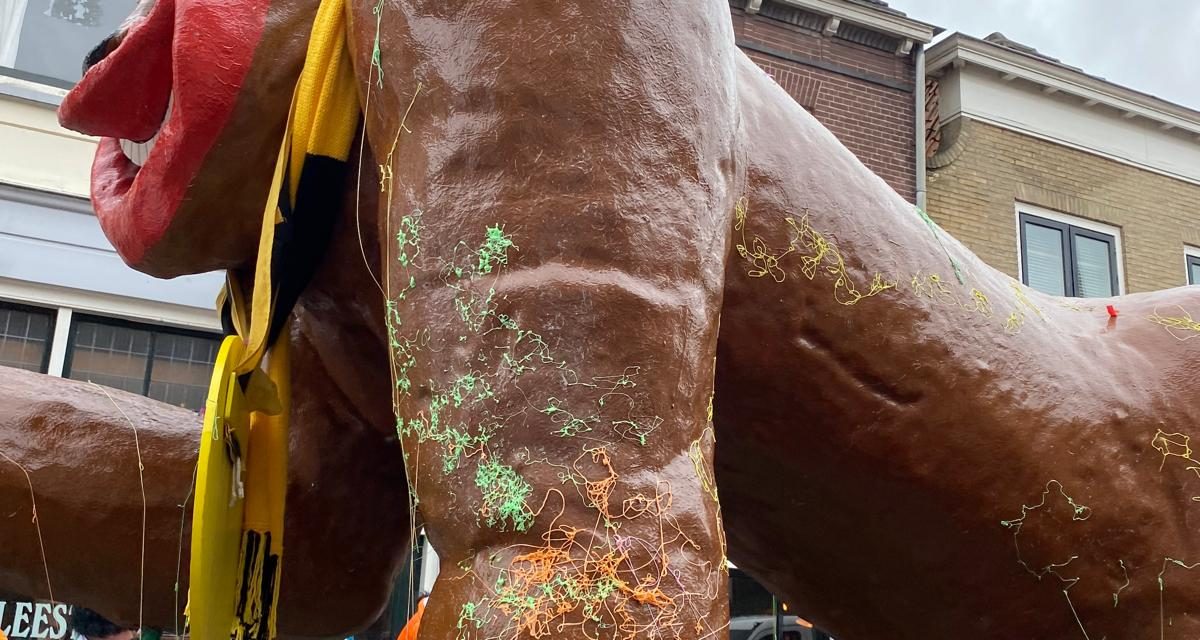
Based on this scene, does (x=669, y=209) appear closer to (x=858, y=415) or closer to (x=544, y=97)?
(x=544, y=97)

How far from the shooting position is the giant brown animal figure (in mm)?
1028

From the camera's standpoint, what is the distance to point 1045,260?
939 cm

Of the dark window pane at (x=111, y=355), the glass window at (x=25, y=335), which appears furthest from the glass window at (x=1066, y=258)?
the glass window at (x=25, y=335)

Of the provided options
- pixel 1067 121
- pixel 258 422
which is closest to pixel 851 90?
pixel 1067 121

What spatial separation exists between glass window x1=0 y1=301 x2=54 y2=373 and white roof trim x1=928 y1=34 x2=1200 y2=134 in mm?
7164

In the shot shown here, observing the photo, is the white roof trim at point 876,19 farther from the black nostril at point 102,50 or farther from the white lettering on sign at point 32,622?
the black nostril at point 102,50

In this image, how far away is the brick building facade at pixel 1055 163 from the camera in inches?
359

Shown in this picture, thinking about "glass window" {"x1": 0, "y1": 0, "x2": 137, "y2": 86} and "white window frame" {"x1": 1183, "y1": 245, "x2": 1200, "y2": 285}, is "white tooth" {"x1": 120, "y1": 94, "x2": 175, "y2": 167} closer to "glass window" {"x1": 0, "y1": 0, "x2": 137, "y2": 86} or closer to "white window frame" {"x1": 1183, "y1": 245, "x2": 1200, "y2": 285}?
"glass window" {"x1": 0, "y1": 0, "x2": 137, "y2": 86}

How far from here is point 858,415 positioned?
4.92 ft

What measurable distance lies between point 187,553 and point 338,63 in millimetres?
931

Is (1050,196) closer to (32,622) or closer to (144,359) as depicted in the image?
(144,359)

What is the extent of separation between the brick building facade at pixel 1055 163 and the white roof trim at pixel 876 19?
0.94ft

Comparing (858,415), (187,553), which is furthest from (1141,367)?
(187,553)

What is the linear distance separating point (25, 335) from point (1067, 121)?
8.42 meters
